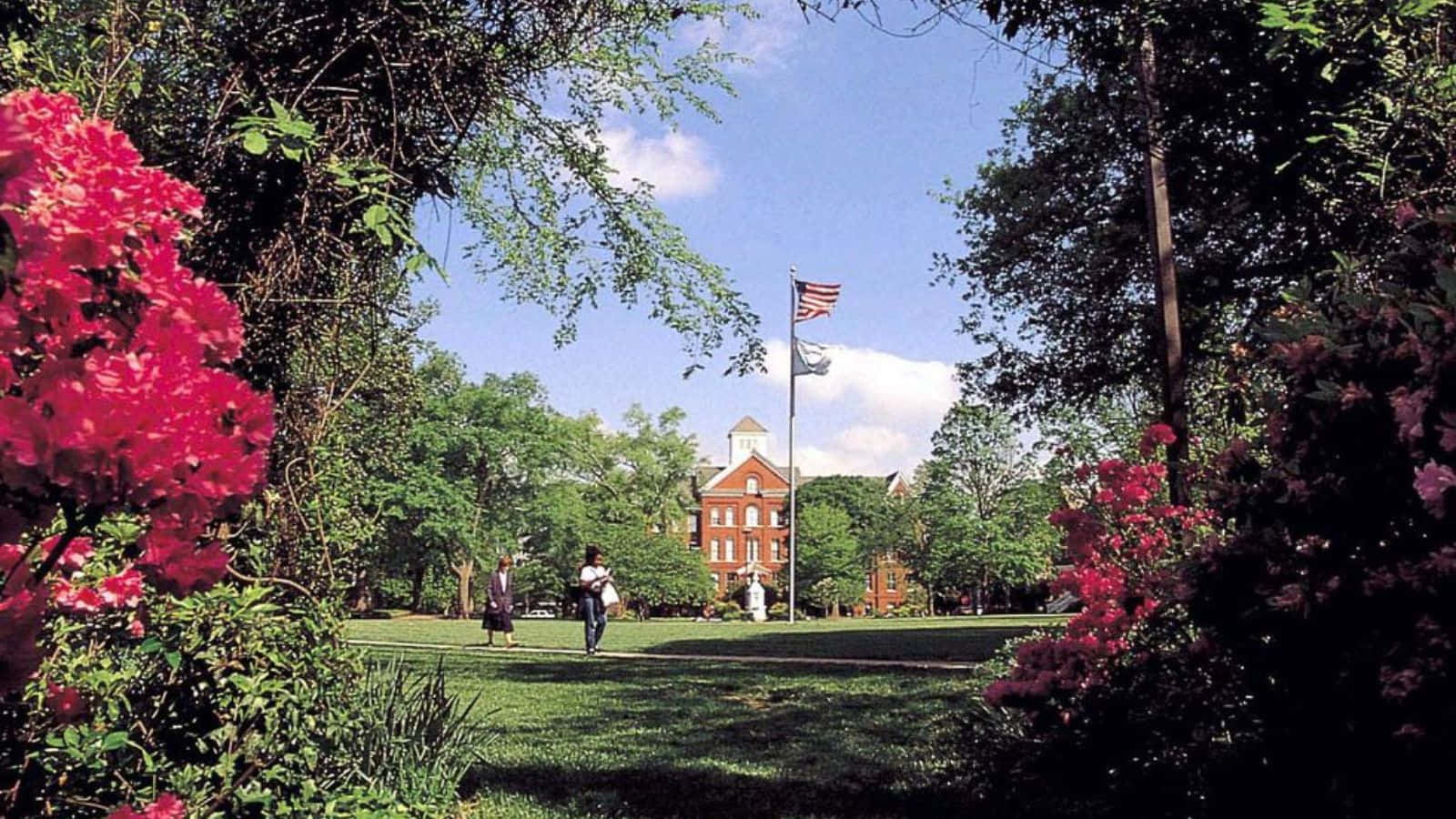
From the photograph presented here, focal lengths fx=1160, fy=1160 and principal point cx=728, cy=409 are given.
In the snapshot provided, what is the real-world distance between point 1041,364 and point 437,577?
47.9 metres

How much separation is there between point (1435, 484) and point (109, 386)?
2893 millimetres

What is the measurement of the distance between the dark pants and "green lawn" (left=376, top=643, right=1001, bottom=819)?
359 cm

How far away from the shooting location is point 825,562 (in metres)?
64.8

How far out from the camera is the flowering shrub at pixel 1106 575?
5.35 meters

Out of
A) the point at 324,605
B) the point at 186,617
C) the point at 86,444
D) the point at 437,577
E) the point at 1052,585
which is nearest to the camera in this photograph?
the point at 86,444

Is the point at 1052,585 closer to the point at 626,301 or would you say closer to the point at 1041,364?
the point at 626,301

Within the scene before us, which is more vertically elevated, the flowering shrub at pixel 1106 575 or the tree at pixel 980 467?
the tree at pixel 980 467

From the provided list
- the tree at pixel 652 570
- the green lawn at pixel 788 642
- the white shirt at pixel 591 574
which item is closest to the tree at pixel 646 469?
the tree at pixel 652 570

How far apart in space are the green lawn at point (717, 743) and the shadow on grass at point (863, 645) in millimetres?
3836

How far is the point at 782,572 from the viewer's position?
69.2m

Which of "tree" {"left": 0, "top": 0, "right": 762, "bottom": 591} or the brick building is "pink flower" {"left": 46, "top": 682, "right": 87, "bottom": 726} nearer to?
"tree" {"left": 0, "top": 0, "right": 762, "bottom": 591}

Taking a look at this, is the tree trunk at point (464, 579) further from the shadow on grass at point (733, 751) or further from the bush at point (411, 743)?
the bush at point (411, 743)

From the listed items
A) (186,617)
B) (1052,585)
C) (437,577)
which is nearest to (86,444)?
(186,617)

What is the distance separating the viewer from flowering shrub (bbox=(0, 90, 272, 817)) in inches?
63.1
